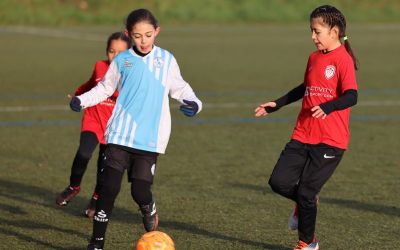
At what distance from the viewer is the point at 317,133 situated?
726 cm

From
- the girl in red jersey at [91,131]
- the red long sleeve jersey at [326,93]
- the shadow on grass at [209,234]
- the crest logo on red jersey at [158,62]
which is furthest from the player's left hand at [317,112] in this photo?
the girl in red jersey at [91,131]

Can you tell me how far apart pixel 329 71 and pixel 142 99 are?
133 centimetres

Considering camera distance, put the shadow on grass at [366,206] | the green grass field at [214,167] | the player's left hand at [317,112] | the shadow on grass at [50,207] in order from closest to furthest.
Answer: the player's left hand at [317,112], the shadow on grass at [50,207], the green grass field at [214,167], the shadow on grass at [366,206]

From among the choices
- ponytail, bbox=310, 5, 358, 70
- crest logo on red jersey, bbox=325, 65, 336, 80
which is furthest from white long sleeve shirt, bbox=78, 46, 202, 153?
ponytail, bbox=310, 5, 358, 70

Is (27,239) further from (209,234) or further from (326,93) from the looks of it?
(326,93)

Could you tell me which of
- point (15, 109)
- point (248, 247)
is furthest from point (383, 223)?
point (15, 109)

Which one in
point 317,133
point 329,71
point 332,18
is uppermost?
point 332,18

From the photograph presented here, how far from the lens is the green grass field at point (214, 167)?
26.3 feet

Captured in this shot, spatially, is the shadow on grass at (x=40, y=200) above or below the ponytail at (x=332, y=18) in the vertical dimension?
below

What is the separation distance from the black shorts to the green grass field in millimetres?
703

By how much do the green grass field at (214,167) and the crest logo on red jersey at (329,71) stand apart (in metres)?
1.32

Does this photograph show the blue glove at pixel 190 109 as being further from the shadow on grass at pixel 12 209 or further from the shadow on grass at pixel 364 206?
the shadow on grass at pixel 364 206

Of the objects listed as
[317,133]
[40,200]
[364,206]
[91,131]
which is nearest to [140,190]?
[317,133]

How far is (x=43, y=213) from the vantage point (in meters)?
8.80
